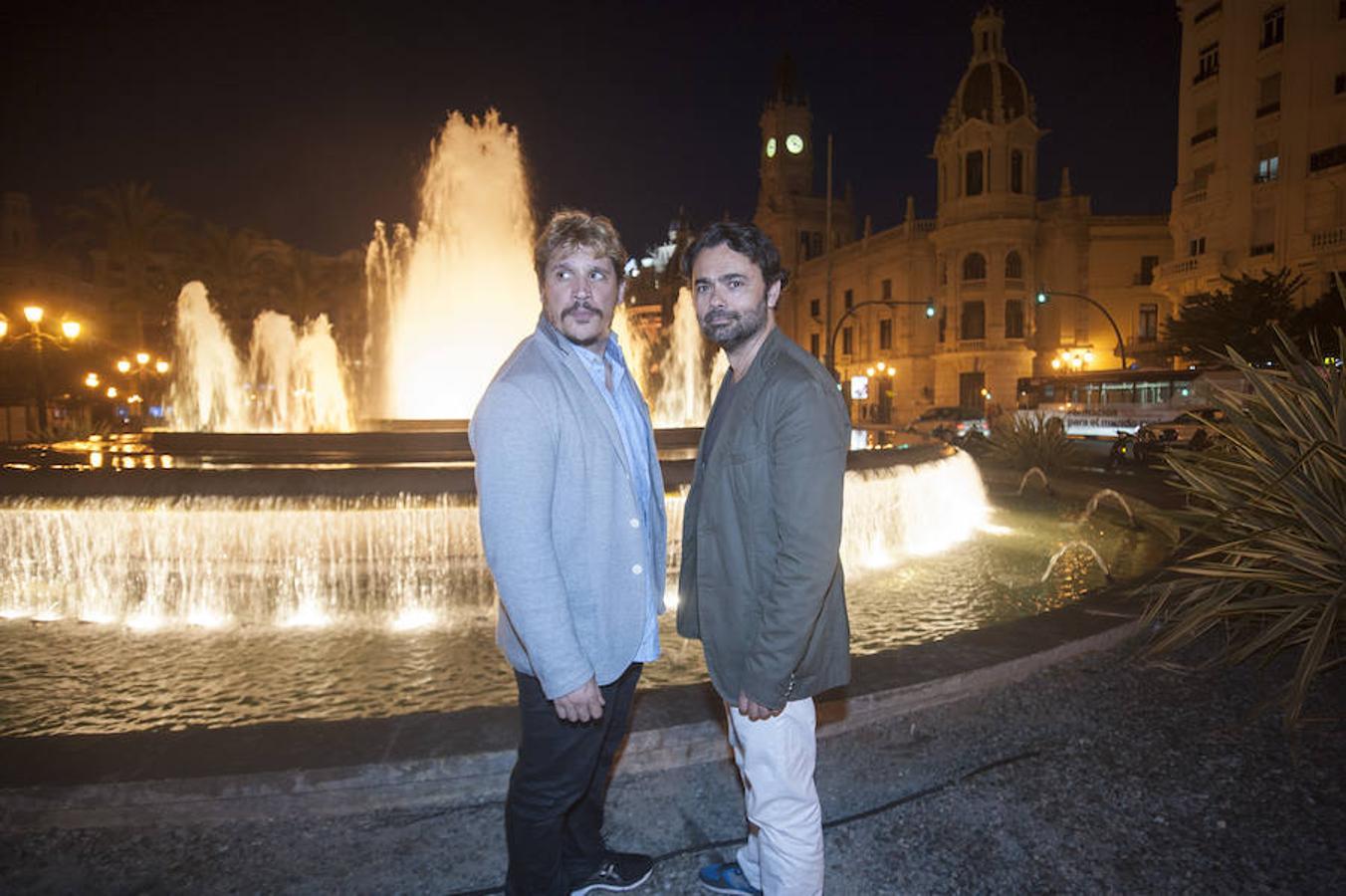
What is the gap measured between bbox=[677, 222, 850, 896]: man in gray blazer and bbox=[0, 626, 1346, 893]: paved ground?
2.15 feet

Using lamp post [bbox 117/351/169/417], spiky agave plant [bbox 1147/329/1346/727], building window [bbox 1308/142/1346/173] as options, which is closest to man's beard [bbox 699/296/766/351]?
spiky agave plant [bbox 1147/329/1346/727]

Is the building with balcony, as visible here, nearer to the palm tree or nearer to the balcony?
the balcony

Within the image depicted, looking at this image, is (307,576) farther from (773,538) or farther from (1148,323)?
(1148,323)

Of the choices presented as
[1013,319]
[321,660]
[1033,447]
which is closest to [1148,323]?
[1013,319]

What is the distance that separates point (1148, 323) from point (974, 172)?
14.3 meters

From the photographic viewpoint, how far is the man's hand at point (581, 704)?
2186 mm

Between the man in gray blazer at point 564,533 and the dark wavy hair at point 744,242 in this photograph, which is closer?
the man in gray blazer at point 564,533

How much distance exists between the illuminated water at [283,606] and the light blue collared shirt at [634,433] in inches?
92.0

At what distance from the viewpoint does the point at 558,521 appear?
2.30 meters

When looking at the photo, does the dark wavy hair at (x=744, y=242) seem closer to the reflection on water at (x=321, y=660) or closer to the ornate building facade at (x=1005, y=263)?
the reflection on water at (x=321, y=660)

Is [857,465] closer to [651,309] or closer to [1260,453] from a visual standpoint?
[1260,453]

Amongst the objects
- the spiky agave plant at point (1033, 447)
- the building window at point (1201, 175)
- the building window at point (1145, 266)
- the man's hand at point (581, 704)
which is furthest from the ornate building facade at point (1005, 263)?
the man's hand at point (581, 704)

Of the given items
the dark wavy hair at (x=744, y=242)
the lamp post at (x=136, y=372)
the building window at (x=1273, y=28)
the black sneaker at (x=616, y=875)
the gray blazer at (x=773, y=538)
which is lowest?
the black sneaker at (x=616, y=875)

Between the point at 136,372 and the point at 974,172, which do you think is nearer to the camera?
the point at 136,372
